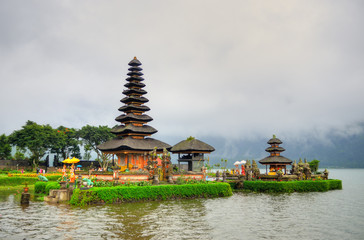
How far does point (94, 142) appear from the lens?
78625mm

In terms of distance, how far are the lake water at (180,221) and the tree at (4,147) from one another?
1822 inches

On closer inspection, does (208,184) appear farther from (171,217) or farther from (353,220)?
(353,220)

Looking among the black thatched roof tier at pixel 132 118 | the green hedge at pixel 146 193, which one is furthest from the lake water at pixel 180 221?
the black thatched roof tier at pixel 132 118

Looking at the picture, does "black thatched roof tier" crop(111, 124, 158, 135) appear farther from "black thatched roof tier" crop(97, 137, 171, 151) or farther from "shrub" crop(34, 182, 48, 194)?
"shrub" crop(34, 182, 48, 194)

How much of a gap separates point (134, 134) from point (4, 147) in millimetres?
38196

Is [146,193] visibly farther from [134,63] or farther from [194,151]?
[134,63]

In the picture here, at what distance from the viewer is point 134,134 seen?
4806 centimetres

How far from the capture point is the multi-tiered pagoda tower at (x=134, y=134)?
147 feet

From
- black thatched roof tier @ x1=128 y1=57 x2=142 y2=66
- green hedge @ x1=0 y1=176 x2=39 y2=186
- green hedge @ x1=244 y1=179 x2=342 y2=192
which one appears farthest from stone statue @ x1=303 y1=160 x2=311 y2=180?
green hedge @ x1=0 y1=176 x2=39 y2=186

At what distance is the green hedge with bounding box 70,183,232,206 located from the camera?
84.8 ft

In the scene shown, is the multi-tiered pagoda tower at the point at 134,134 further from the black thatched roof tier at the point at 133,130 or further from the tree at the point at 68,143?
the tree at the point at 68,143

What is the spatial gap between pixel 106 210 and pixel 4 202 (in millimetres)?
10828

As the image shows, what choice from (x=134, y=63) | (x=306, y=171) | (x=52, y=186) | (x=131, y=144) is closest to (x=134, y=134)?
(x=131, y=144)

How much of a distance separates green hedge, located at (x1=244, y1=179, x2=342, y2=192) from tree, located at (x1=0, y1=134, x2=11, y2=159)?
5455 cm
